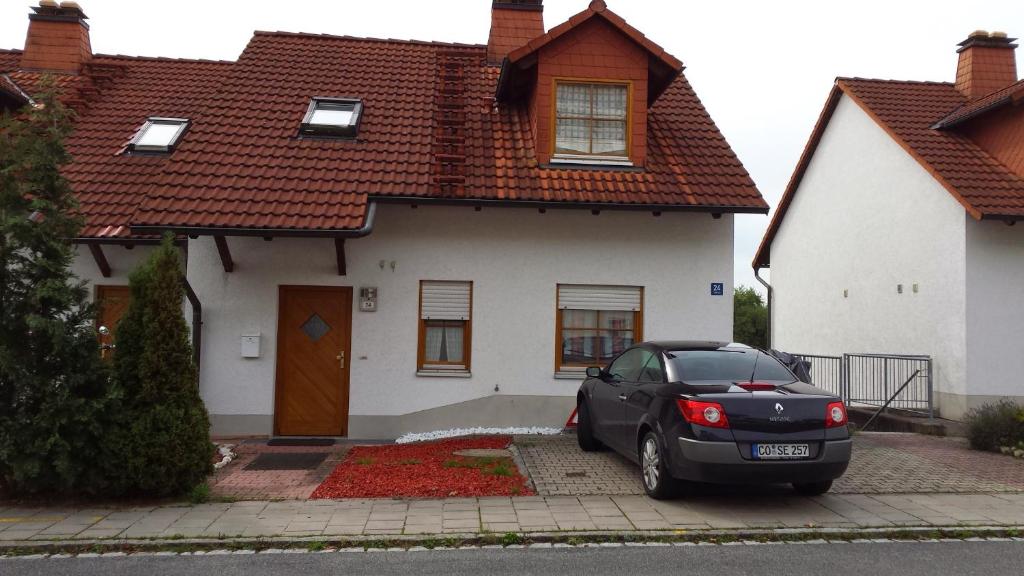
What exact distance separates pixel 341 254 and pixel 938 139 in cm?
1189

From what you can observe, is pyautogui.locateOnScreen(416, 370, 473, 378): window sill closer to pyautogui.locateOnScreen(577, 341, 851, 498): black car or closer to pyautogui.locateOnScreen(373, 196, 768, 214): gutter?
pyautogui.locateOnScreen(373, 196, 768, 214): gutter

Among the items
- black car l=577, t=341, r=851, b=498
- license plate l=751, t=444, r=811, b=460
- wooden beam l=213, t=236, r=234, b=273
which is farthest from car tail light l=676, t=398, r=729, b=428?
wooden beam l=213, t=236, r=234, b=273

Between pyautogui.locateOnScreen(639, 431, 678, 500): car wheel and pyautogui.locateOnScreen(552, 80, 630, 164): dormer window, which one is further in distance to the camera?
pyautogui.locateOnScreen(552, 80, 630, 164): dormer window

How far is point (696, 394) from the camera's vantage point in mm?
6480

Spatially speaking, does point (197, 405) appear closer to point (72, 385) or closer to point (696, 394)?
point (72, 385)

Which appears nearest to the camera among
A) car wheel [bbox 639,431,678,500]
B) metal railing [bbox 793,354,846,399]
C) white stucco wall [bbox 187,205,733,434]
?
car wheel [bbox 639,431,678,500]

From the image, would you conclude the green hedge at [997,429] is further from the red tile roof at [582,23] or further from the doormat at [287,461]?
the doormat at [287,461]

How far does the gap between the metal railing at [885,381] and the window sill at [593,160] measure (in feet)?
18.0

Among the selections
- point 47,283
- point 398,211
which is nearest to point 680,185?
point 398,211

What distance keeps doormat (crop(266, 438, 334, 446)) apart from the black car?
4738mm

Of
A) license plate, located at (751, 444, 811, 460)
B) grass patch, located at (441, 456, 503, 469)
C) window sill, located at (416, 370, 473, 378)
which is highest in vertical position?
window sill, located at (416, 370, 473, 378)

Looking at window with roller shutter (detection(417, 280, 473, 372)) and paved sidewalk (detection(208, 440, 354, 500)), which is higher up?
window with roller shutter (detection(417, 280, 473, 372))

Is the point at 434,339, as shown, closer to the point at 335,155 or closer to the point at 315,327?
the point at 315,327

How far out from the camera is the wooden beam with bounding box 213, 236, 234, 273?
995cm
